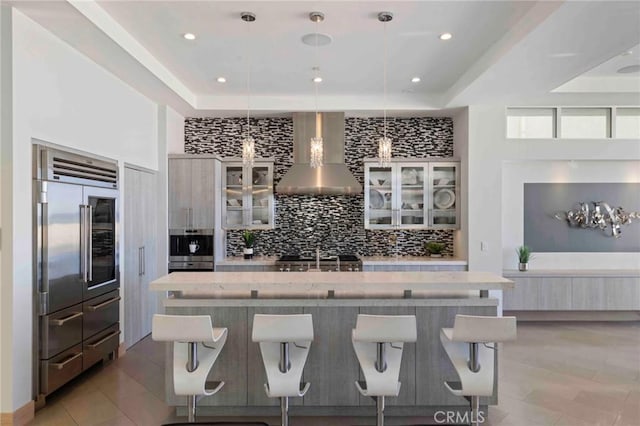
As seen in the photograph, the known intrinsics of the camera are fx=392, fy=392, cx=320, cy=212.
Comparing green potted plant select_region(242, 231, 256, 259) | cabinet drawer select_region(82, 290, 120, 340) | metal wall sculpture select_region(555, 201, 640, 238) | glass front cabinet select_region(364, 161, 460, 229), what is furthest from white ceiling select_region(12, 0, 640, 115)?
cabinet drawer select_region(82, 290, 120, 340)

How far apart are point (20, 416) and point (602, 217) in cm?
732

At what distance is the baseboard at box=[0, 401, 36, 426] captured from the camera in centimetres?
287

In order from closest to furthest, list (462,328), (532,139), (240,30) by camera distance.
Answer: (462,328)
(240,30)
(532,139)

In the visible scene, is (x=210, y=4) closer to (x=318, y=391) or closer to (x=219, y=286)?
(x=219, y=286)

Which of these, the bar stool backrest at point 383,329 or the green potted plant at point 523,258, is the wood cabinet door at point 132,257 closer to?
the bar stool backrest at point 383,329

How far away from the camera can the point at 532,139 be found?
18.3ft

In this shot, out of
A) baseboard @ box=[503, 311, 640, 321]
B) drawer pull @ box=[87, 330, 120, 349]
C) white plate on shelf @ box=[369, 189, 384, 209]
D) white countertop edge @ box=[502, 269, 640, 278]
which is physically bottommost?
baseboard @ box=[503, 311, 640, 321]

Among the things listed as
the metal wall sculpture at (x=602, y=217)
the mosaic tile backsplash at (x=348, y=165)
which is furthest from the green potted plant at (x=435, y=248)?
the metal wall sculpture at (x=602, y=217)

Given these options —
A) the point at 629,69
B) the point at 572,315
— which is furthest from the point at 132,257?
the point at 629,69

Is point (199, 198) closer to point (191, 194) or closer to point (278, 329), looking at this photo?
point (191, 194)

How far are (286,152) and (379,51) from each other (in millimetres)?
2515

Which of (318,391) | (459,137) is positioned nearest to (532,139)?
(459,137)

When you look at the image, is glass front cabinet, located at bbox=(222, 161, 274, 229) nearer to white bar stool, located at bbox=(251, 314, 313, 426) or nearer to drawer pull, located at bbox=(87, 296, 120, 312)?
drawer pull, located at bbox=(87, 296, 120, 312)

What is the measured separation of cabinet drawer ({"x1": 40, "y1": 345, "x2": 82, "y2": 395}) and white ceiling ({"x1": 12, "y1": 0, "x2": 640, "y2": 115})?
2728mm
